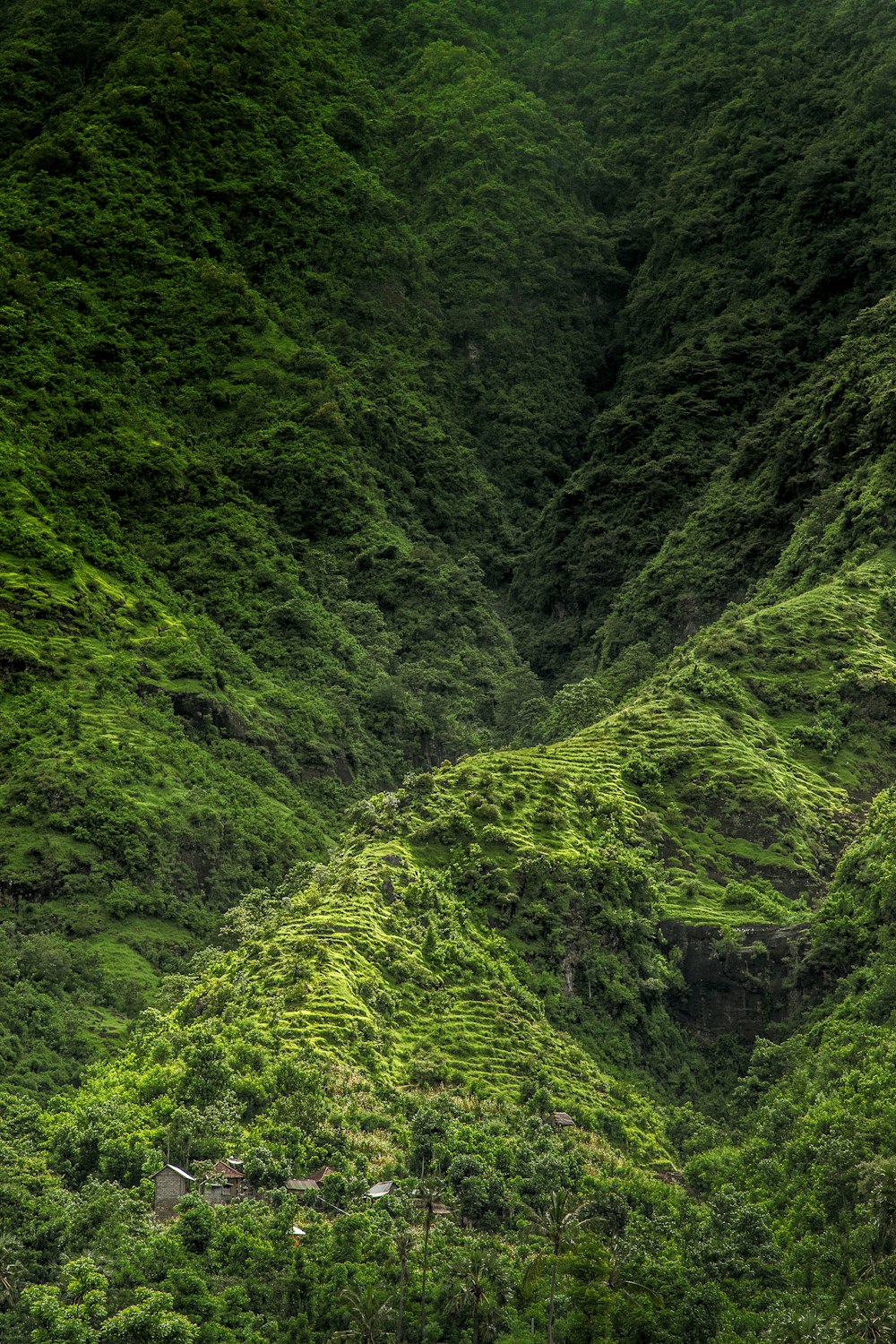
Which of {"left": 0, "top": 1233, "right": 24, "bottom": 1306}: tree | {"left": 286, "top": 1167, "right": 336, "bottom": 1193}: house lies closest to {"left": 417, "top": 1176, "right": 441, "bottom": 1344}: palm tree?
{"left": 286, "top": 1167, "right": 336, "bottom": 1193}: house

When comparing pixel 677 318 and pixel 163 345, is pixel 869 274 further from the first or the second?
pixel 163 345

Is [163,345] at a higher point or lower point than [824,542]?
higher

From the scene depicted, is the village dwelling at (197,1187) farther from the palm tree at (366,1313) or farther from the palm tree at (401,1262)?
the palm tree at (366,1313)

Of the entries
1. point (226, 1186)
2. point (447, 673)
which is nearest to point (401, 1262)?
point (226, 1186)

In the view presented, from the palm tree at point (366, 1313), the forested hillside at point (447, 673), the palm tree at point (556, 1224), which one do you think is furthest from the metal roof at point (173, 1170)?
the palm tree at point (556, 1224)

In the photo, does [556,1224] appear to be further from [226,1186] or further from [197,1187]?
[197,1187]

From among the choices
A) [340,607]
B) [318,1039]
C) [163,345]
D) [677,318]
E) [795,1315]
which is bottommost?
[795,1315]

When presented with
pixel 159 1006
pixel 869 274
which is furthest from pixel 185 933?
pixel 869 274
